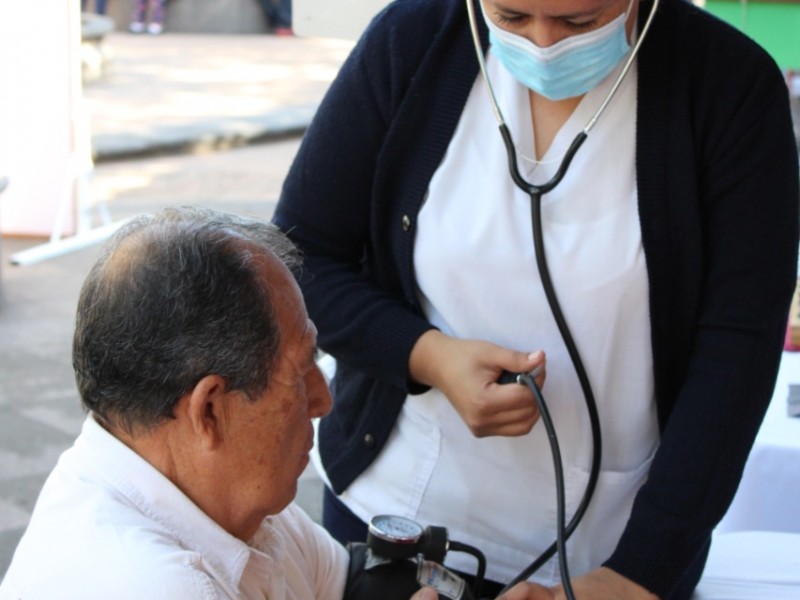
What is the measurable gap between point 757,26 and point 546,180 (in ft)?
13.7

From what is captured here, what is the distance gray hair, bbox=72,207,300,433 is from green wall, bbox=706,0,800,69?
4.46m

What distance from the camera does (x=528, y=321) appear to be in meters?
1.73

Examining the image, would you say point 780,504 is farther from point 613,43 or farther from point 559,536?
point 613,43

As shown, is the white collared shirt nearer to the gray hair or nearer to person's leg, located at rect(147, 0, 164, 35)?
the gray hair

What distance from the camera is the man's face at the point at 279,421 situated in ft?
4.92

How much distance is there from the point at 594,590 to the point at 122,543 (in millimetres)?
624

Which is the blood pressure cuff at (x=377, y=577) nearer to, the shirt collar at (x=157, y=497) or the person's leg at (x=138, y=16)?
the shirt collar at (x=157, y=497)

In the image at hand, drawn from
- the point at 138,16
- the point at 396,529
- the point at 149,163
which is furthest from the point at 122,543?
the point at 138,16

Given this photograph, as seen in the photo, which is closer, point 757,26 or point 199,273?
point 199,273

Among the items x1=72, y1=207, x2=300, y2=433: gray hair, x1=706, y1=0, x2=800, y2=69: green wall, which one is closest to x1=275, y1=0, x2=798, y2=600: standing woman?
x1=72, y1=207, x2=300, y2=433: gray hair

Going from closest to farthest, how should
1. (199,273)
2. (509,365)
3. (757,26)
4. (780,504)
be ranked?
(199,273) < (509,365) < (780,504) < (757,26)

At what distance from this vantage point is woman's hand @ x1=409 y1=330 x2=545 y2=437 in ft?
5.42

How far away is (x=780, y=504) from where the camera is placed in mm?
2424

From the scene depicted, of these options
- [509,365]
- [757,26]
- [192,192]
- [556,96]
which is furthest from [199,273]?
[192,192]
